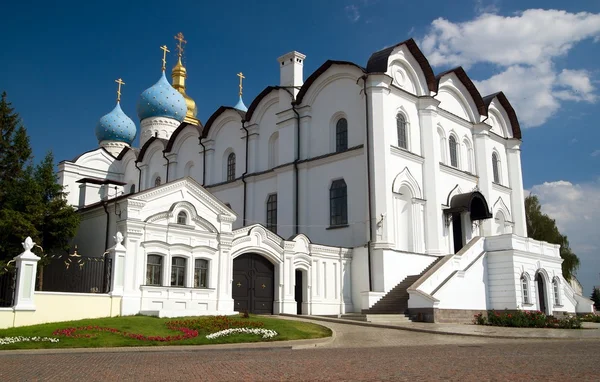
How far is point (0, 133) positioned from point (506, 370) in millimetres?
21063

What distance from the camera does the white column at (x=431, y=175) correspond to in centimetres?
2755

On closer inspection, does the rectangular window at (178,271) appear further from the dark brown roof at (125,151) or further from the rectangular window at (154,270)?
the dark brown roof at (125,151)

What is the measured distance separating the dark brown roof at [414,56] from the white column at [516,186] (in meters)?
9.03

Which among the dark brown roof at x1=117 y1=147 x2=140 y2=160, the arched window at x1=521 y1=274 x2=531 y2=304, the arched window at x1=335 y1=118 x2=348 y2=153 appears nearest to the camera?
the arched window at x1=521 y1=274 x2=531 y2=304

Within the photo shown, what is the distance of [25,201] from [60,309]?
592 centimetres

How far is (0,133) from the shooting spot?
75.2 ft

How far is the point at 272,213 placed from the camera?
101 ft

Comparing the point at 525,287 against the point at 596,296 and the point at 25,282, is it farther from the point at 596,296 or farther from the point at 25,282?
the point at 596,296

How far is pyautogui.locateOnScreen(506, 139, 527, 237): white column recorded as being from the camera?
3434 centimetres

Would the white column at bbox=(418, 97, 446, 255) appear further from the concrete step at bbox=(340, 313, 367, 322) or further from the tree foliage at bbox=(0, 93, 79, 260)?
the tree foliage at bbox=(0, 93, 79, 260)

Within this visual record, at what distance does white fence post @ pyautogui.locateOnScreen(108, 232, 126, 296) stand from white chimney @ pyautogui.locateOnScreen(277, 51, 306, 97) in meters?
16.0

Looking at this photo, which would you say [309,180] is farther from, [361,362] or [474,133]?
[361,362]

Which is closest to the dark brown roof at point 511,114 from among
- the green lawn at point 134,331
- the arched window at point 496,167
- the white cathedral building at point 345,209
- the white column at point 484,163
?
the white cathedral building at point 345,209

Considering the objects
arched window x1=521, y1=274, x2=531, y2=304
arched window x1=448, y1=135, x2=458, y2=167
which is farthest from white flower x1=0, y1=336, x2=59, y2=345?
arched window x1=448, y1=135, x2=458, y2=167
